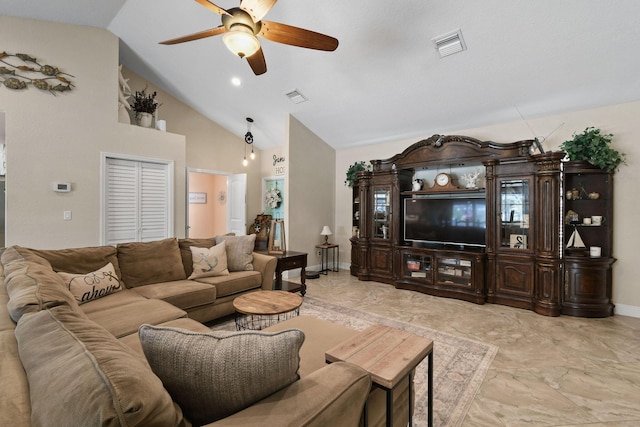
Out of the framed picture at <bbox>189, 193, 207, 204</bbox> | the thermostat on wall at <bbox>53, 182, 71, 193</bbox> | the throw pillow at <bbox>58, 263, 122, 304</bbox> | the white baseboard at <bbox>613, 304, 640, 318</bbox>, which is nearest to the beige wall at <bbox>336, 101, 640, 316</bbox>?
the white baseboard at <bbox>613, 304, 640, 318</bbox>

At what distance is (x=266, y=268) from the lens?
3686mm

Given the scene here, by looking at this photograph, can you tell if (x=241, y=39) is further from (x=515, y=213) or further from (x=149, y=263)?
(x=515, y=213)

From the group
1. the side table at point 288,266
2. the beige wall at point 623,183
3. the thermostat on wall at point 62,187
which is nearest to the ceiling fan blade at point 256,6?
the side table at point 288,266

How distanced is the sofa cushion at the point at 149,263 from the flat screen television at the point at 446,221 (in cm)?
347

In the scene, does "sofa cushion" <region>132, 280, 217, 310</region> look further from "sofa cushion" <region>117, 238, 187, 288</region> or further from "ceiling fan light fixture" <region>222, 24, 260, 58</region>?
"ceiling fan light fixture" <region>222, 24, 260, 58</region>

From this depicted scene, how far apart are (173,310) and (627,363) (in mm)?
3704

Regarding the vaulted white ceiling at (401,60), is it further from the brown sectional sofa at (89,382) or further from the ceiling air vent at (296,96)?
the brown sectional sofa at (89,382)

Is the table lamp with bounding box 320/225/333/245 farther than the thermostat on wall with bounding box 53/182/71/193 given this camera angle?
Yes

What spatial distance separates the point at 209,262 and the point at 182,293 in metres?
0.59

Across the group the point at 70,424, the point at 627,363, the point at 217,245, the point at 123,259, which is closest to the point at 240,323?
the point at 217,245

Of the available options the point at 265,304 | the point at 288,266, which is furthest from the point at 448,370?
the point at 288,266

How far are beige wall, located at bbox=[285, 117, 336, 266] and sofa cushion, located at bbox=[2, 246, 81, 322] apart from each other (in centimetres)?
355

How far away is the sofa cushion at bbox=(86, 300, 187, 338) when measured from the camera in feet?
6.64

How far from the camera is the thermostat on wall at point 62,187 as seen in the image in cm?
376
